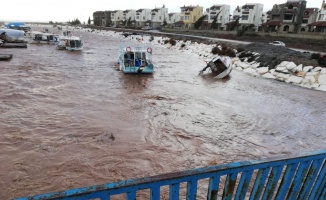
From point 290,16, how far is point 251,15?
11492 mm

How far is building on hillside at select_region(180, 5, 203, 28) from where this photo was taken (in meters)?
83.2

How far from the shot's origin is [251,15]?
216 feet

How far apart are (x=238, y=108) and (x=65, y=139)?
9.65 meters

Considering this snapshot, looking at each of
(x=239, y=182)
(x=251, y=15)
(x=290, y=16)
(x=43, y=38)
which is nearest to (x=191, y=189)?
(x=239, y=182)

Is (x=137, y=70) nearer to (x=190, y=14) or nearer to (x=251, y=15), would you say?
(x=251, y=15)

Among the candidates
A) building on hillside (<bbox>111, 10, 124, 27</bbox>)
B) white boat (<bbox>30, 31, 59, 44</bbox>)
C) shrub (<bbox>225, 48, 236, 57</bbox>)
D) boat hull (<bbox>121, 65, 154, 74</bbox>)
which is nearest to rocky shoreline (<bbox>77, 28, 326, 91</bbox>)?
shrub (<bbox>225, 48, 236, 57</bbox>)

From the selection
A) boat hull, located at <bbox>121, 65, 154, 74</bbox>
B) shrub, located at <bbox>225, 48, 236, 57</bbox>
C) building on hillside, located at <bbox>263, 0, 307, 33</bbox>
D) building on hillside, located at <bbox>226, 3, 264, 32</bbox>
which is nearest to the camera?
boat hull, located at <bbox>121, 65, 154, 74</bbox>

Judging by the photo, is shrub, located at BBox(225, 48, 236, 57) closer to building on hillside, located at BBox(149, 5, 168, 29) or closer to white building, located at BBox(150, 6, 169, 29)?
building on hillside, located at BBox(149, 5, 168, 29)

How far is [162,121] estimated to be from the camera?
36.2 feet

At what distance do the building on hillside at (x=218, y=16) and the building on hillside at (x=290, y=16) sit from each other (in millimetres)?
19111

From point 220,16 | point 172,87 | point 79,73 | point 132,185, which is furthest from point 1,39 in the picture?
point 220,16

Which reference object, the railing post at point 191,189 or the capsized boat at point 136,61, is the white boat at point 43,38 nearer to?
the capsized boat at point 136,61

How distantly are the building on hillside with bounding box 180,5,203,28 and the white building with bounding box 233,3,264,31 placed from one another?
19.4m

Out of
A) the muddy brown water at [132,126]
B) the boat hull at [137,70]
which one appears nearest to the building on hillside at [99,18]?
the boat hull at [137,70]
